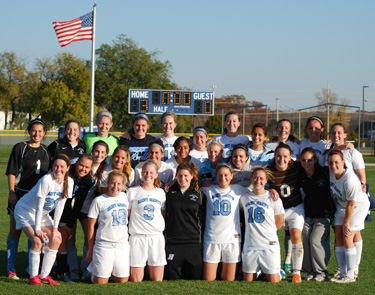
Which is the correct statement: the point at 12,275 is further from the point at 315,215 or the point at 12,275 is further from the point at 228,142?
the point at 315,215

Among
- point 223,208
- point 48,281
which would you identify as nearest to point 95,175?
point 48,281

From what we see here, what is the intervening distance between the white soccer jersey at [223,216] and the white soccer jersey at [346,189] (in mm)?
1046

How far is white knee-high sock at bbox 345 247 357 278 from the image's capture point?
575cm

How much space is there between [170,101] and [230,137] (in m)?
18.6

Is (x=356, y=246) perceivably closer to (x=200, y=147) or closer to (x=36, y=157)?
(x=200, y=147)

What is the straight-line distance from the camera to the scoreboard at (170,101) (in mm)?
24750

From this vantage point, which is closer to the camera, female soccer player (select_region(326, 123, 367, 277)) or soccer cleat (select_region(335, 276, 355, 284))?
soccer cleat (select_region(335, 276, 355, 284))

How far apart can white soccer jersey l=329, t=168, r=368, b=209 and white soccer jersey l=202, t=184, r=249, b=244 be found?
41.2 inches

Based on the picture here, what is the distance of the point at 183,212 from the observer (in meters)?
5.80

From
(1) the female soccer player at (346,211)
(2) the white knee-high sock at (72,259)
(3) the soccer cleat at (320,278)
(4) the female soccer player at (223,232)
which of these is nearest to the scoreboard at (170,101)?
(2) the white knee-high sock at (72,259)

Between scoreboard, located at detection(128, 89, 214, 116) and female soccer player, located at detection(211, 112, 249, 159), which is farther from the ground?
scoreboard, located at detection(128, 89, 214, 116)

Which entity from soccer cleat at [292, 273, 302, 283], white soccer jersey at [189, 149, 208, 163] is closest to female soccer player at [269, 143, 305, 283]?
soccer cleat at [292, 273, 302, 283]

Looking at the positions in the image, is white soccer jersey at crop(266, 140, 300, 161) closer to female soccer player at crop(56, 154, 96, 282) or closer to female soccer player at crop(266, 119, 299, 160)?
female soccer player at crop(266, 119, 299, 160)

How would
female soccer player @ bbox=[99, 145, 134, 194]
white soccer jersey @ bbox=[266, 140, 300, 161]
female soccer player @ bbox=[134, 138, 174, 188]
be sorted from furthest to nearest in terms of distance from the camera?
white soccer jersey @ bbox=[266, 140, 300, 161] < female soccer player @ bbox=[134, 138, 174, 188] < female soccer player @ bbox=[99, 145, 134, 194]
